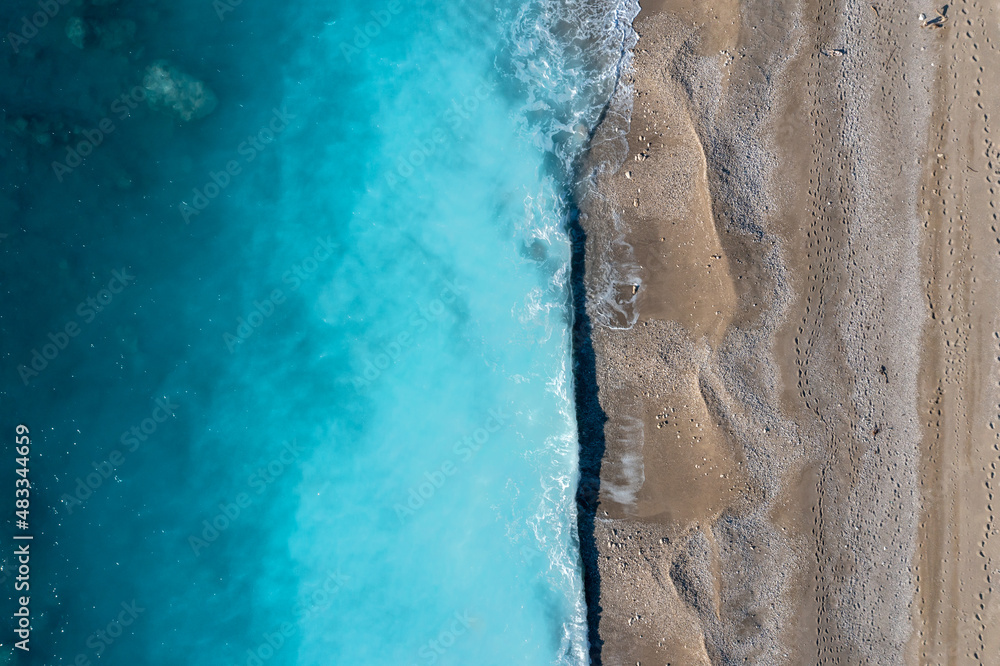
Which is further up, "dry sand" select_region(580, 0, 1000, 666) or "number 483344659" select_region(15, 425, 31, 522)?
"dry sand" select_region(580, 0, 1000, 666)

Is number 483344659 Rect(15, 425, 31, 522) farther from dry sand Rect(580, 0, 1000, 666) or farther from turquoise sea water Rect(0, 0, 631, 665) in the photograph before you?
dry sand Rect(580, 0, 1000, 666)

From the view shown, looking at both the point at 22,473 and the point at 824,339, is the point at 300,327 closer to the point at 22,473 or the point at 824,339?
the point at 22,473

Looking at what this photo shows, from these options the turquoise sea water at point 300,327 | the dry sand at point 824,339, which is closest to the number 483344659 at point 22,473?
the turquoise sea water at point 300,327

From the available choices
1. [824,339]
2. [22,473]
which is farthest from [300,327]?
[824,339]

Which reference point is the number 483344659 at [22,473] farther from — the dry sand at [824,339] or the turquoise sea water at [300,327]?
the dry sand at [824,339]

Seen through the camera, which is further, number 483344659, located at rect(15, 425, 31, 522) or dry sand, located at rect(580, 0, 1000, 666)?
number 483344659, located at rect(15, 425, 31, 522)

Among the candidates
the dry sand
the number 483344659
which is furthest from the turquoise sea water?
the dry sand
